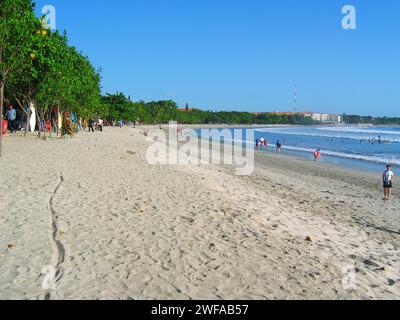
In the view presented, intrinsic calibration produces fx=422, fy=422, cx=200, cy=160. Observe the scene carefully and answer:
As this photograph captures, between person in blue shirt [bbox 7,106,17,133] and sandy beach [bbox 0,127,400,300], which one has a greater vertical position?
person in blue shirt [bbox 7,106,17,133]

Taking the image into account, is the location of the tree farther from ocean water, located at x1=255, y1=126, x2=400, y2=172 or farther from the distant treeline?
the distant treeline

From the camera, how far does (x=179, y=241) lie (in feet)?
22.9

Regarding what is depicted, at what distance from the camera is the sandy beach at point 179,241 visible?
17.3 feet

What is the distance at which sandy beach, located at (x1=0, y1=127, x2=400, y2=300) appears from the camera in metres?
5.26

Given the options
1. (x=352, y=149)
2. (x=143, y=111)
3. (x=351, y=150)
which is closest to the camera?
(x=351, y=150)

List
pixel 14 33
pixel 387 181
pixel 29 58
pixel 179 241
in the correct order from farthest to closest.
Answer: pixel 29 58
pixel 387 181
pixel 14 33
pixel 179 241

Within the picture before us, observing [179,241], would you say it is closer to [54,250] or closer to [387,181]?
[54,250]

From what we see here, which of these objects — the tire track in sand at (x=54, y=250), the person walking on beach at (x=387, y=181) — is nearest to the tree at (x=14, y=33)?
the tire track in sand at (x=54, y=250)

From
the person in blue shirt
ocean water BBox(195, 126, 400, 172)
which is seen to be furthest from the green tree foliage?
ocean water BBox(195, 126, 400, 172)

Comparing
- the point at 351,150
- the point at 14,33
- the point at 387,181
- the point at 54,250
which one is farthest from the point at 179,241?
the point at 351,150

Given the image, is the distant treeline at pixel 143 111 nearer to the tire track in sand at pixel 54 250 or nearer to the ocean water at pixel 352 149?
the ocean water at pixel 352 149
